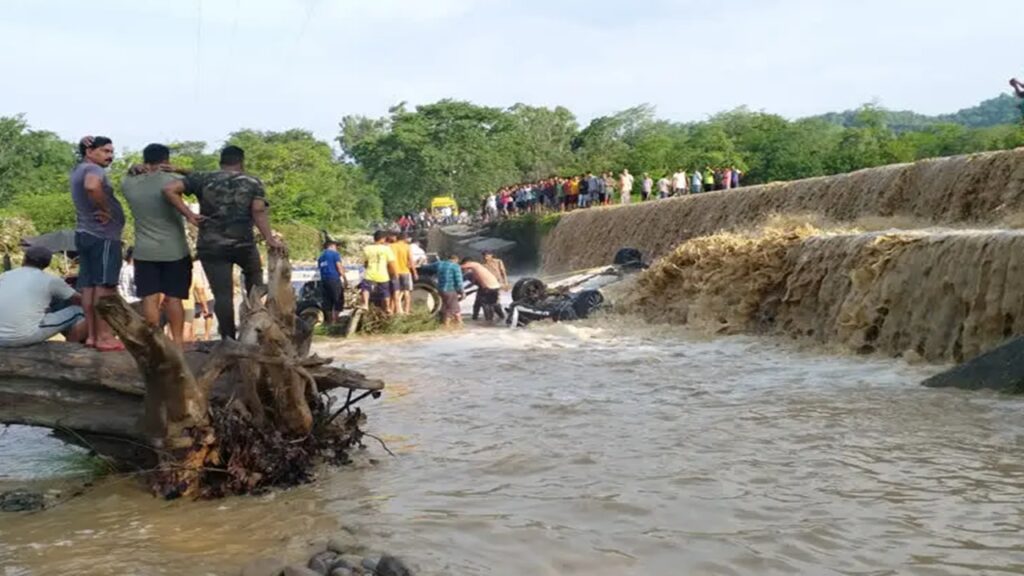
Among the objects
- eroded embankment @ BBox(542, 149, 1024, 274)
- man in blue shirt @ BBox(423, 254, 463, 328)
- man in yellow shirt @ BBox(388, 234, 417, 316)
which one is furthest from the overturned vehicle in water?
eroded embankment @ BBox(542, 149, 1024, 274)

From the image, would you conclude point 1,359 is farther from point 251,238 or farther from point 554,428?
point 554,428

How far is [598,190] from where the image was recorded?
35.0m

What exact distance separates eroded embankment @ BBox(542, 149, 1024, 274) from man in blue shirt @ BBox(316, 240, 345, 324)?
8969 millimetres

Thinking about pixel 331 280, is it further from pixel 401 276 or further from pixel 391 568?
pixel 391 568

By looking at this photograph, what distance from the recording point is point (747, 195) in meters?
20.8

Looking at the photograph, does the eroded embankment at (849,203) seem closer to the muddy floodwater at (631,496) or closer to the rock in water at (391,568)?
the muddy floodwater at (631,496)

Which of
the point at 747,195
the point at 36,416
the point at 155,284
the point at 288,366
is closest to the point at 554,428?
the point at 288,366

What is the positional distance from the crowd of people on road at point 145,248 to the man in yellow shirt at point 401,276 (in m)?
8.38

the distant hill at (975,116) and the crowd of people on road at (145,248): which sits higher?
the distant hill at (975,116)

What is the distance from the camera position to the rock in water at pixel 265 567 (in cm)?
386

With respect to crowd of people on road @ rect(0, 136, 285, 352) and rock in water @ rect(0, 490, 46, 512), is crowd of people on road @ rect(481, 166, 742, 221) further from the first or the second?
rock in water @ rect(0, 490, 46, 512)

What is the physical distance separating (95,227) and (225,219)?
31.0 inches

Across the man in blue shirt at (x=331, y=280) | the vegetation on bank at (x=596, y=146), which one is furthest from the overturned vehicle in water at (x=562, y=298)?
the vegetation on bank at (x=596, y=146)

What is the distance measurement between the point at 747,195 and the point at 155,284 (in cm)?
1648
